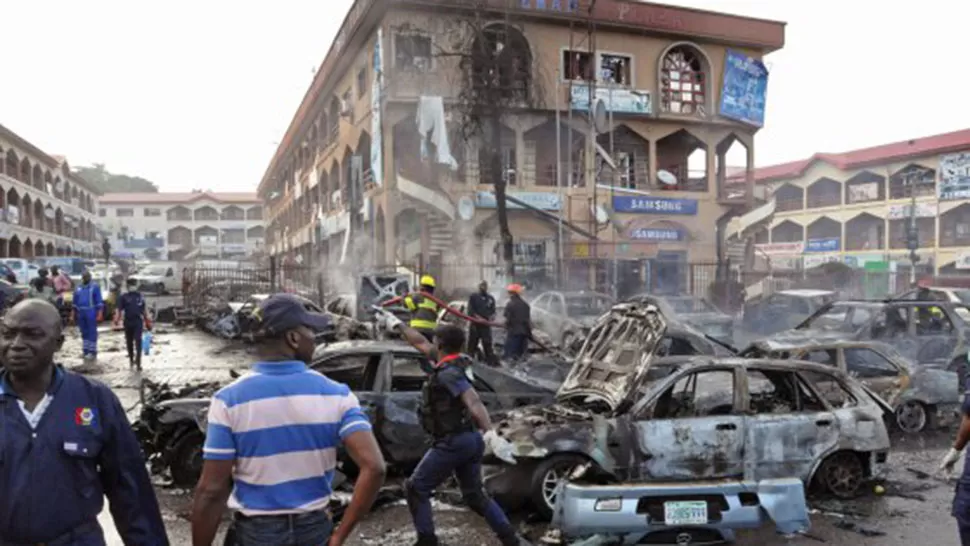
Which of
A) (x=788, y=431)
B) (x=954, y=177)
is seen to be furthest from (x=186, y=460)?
(x=954, y=177)

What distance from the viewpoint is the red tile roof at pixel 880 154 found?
41156 mm

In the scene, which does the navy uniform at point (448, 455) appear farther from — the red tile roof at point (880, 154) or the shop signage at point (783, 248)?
the shop signage at point (783, 248)

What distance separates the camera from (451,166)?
24.0m

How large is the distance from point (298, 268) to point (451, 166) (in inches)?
260

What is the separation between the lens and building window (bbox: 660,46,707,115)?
29.0m

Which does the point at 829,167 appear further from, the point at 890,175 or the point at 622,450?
the point at 622,450

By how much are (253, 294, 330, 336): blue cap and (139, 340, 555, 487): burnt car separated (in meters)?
3.88

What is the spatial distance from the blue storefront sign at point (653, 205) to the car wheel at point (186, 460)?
2310cm

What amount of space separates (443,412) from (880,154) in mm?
49203

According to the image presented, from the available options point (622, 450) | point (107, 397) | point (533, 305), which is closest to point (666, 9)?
point (533, 305)

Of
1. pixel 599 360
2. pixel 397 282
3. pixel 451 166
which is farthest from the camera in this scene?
pixel 451 166

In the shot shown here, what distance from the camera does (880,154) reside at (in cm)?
4522

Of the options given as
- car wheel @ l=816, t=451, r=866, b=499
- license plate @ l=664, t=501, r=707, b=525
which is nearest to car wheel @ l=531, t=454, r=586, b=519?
license plate @ l=664, t=501, r=707, b=525

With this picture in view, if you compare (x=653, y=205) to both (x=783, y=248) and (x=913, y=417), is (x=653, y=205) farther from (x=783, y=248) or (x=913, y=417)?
(x=783, y=248)
